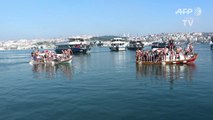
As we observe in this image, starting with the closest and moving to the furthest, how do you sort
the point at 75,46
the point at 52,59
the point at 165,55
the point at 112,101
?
the point at 112,101 → the point at 165,55 → the point at 52,59 → the point at 75,46

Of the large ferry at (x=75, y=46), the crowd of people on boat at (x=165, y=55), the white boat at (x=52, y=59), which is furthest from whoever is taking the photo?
the large ferry at (x=75, y=46)

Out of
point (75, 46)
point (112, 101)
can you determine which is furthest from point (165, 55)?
point (75, 46)

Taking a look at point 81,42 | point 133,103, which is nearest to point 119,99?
point 133,103

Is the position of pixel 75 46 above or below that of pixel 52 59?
above

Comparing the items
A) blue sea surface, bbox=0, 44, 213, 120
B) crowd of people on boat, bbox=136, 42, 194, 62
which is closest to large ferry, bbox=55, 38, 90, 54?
crowd of people on boat, bbox=136, 42, 194, 62

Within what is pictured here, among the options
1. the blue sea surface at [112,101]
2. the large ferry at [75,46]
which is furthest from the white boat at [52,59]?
the large ferry at [75,46]

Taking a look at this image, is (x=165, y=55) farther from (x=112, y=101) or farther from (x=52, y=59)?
(x=112, y=101)

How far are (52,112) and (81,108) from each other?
2.18 meters

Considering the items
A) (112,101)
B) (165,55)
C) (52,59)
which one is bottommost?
(112,101)

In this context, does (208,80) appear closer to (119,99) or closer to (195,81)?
(195,81)

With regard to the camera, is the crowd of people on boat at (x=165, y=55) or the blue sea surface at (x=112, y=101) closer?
the blue sea surface at (x=112, y=101)

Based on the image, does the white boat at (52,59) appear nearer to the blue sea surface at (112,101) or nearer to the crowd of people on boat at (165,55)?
the crowd of people on boat at (165,55)

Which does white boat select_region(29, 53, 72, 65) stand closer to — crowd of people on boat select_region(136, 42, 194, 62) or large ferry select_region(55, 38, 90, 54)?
crowd of people on boat select_region(136, 42, 194, 62)

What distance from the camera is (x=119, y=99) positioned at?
25547 millimetres
